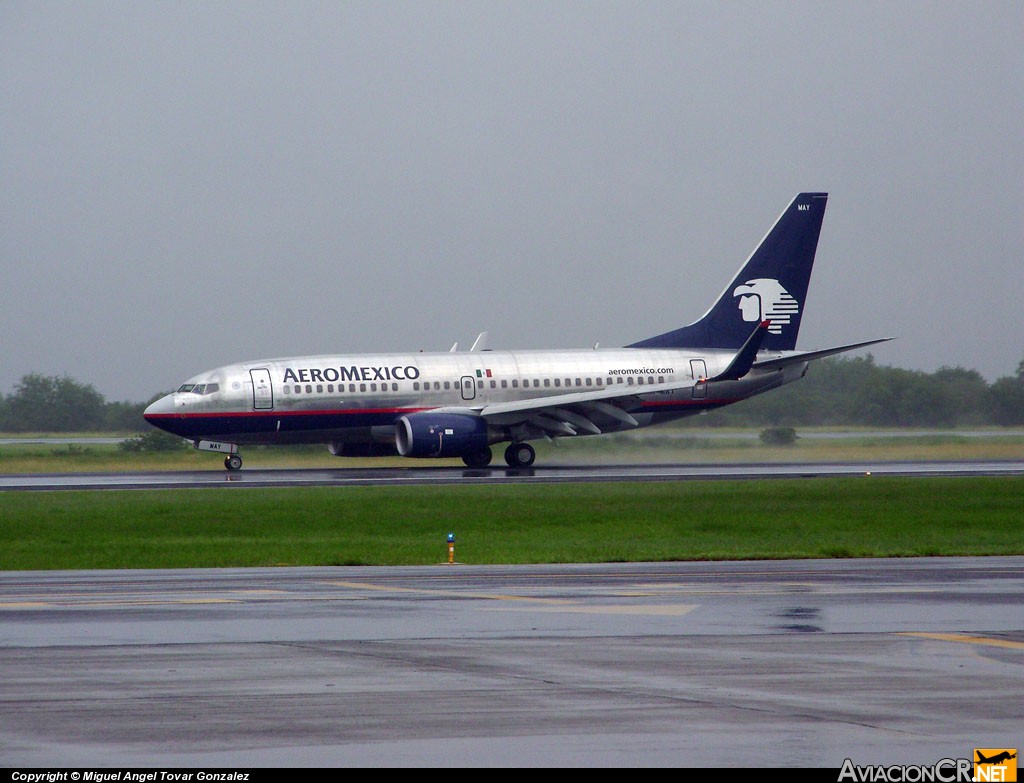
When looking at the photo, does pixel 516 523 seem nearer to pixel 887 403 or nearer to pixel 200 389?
pixel 200 389

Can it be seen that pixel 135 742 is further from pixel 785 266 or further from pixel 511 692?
pixel 785 266

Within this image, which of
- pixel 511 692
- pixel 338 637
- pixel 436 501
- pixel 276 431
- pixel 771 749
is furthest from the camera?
pixel 276 431

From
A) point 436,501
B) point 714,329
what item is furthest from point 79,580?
point 714,329

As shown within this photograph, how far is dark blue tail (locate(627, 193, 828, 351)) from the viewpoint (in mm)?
51531

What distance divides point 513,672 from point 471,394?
35401 millimetres

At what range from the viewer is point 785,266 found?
2088 inches

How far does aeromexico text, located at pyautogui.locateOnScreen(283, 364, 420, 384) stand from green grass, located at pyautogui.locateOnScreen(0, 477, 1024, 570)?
9210 millimetres

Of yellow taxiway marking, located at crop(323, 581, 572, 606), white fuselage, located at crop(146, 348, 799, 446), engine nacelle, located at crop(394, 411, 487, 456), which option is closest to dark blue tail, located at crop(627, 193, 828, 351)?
white fuselage, located at crop(146, 348, 799, 446)

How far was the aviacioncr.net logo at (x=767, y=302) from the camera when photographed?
5234 centimetres

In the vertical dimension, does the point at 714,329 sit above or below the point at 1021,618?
above

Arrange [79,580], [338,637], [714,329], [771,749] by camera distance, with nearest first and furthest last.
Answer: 1. [771,749]
2. [338,637]
3. [79,580]
4. [714,329]

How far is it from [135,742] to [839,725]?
5.05m

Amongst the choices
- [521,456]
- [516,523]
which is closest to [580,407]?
[521,456]

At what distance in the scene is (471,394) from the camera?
47281mm
